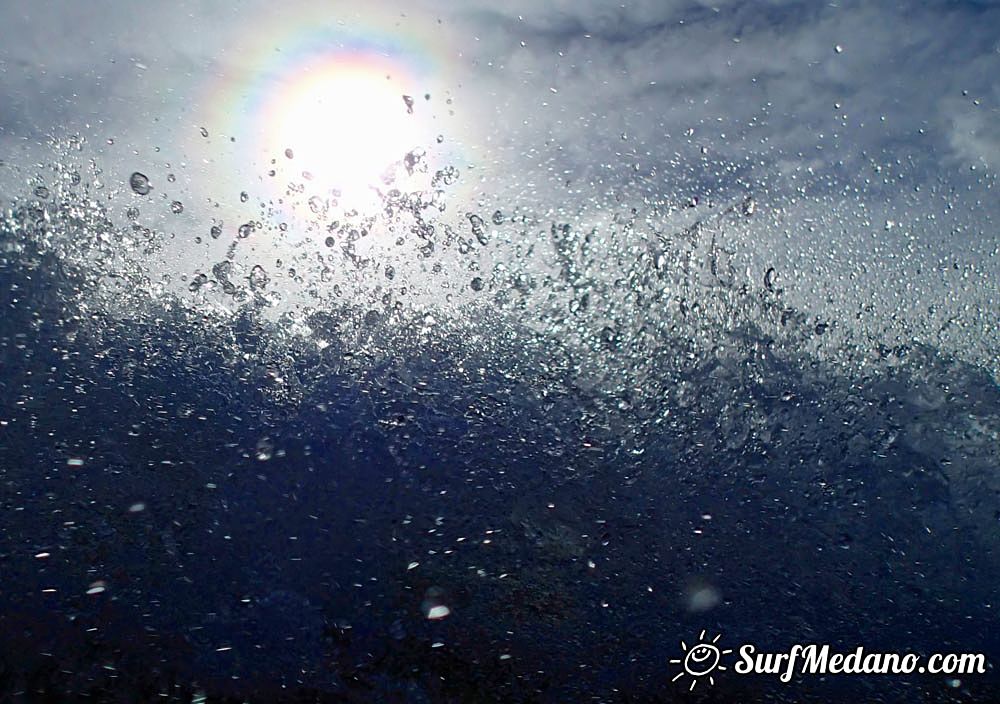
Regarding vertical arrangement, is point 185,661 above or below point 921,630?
below

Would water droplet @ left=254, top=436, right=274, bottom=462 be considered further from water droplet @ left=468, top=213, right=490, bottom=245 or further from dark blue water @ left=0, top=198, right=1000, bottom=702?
water droplet @ left=468, top=213, right=490, bottom=245

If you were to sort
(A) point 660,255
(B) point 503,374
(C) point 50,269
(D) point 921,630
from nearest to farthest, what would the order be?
1. (C) point 50,269
2. (A) point 660,255
3. (B) point 503,374
4. (D) point 921,630

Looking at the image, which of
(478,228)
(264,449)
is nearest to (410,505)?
(264,449)

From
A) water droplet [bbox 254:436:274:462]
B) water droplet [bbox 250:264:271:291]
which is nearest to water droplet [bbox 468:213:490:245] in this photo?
water droplet [bbox 250:264:271:291]

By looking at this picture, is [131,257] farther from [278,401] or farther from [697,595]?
[697,595]

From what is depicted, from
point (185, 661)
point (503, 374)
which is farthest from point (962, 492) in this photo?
point (185, 661)

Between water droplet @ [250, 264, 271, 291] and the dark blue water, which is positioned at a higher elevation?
water droplet @ [250, 264, 271, 291]

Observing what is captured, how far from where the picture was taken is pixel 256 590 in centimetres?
600

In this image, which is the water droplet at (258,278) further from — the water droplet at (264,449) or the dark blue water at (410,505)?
the water droplet at (264,449)

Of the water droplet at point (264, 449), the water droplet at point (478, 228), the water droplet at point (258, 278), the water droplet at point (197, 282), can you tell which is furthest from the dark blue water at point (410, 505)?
the water droplet at point (478, 228)

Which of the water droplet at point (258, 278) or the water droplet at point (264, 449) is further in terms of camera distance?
the water droplet at point (264, 449)

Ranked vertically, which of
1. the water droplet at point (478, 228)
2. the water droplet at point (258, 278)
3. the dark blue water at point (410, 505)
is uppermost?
the water droplet at point (478, 228)

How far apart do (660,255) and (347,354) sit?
2943 millimetres

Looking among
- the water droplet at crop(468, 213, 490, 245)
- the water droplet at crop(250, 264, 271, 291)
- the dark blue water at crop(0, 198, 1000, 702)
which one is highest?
the water droplet at crop(468, 213, 490, 245)
